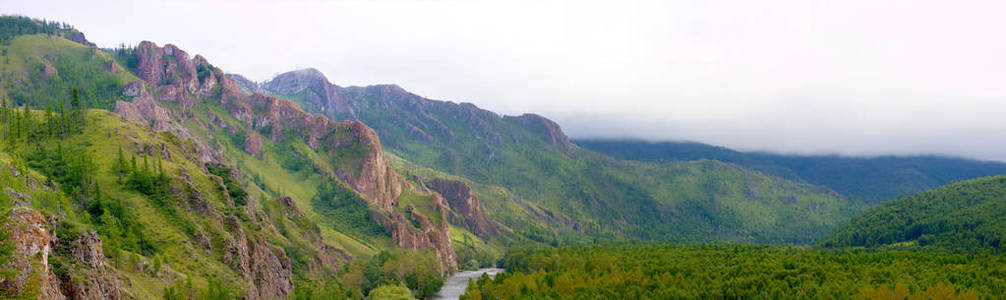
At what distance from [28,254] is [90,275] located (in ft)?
45.2

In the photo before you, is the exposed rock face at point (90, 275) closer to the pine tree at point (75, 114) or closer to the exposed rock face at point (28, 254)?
the exposed rock face at point (28, 254)

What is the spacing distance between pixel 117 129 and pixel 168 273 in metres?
78.1

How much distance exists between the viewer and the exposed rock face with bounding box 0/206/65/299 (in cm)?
5425

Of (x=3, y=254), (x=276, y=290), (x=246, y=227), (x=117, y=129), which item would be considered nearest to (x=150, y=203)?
(x=246, y=227)

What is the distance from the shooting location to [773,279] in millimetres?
107125

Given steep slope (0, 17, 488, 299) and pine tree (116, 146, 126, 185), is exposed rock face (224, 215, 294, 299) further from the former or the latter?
pine tree (116, 146, 126, 185)

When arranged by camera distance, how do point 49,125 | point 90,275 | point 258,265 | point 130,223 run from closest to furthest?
1. point 90,275
2. point 130,223
3. point 258,265
4. point 49,125

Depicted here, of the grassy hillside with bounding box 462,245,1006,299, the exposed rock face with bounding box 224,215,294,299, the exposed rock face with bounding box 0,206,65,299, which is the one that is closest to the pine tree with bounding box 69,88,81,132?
the exposed rock face with bounding box 224,215,294,299

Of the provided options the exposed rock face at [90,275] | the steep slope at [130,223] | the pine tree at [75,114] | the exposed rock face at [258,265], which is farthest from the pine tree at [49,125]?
the exposed rock face at [90,275]

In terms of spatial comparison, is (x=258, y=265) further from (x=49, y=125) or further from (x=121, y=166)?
(x=49, y=125)

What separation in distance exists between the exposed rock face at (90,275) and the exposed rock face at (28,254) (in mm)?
3302

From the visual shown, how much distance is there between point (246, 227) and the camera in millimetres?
141750

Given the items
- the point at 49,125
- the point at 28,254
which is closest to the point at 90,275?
the point at 28,254

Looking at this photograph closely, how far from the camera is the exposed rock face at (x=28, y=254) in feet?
178
